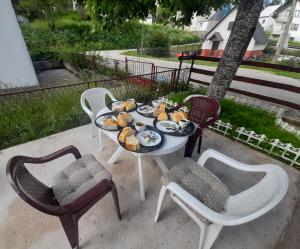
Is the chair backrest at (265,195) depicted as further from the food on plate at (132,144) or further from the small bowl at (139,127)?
the small bowl at (139,127)

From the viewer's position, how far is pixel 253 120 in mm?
3268

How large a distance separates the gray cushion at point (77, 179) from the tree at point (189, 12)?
204cm

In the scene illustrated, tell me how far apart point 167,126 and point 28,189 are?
1320 millimetres

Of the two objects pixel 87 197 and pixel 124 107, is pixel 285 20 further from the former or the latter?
pixel 87 197

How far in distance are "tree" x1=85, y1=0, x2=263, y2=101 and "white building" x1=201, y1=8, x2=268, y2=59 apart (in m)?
14.5

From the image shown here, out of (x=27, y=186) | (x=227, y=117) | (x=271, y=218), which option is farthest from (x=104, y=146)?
(x=227, y=117)

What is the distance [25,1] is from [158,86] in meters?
17.2

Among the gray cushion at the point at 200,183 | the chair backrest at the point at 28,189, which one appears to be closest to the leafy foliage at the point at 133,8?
the gray cushion at the point at 200,183

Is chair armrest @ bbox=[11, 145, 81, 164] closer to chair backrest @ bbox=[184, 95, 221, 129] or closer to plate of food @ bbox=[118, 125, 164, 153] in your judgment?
plate of food @ bbox=[118, 125, 164, 153]

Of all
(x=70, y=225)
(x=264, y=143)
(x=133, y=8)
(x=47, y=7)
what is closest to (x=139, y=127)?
(x=70, y=225)

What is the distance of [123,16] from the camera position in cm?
232

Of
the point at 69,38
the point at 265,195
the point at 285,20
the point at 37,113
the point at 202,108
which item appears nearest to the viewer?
the point at 265,195

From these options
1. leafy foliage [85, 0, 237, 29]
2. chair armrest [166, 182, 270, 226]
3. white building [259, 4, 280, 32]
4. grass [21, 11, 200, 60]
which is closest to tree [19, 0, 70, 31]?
grass [21, 11, 200, 60]

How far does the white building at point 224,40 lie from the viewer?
1523 centimetres
